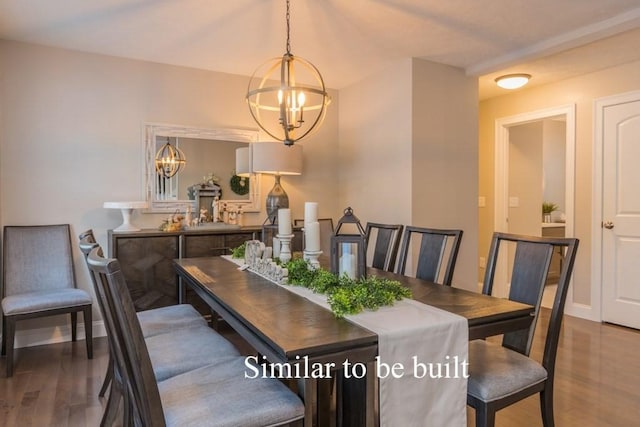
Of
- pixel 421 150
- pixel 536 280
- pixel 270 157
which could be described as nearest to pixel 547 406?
pixel 536 280

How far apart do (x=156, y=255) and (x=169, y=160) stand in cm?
96

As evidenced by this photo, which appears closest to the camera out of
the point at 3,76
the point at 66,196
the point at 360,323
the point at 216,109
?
the point at 360,323

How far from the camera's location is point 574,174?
168 inches

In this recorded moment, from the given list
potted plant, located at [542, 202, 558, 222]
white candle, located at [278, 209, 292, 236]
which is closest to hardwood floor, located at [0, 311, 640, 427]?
white candle, located at [278, 209, 292, 236]

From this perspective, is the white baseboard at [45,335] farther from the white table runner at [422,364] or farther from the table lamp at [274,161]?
the white table runner at [422,364]

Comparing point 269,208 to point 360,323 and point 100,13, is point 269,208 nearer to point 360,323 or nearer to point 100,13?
point 100,13

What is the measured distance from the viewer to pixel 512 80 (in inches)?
163

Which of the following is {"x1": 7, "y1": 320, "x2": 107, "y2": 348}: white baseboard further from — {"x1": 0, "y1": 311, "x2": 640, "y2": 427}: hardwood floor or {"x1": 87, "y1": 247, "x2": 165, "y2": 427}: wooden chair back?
{"x1": 87, "y1": 247, "x2": 165, "y2": 427}: wooden chair back

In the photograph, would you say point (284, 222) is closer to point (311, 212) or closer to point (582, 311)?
point (311, 212)

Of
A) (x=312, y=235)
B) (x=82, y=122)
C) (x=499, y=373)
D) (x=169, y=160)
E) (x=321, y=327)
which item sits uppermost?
(x=82, y=122)

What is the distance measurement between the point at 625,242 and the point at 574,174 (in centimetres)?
82

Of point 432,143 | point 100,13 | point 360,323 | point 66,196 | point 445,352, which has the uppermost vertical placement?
point 100,13

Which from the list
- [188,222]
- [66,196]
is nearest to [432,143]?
[188,222]

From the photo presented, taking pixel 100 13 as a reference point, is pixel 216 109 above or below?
below
